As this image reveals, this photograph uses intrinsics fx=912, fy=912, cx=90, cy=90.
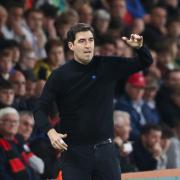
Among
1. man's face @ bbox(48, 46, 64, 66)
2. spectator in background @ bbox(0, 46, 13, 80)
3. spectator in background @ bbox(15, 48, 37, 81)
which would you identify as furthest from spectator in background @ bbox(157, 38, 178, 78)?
spectator in background @ bbox(0, 46, 13, 80)

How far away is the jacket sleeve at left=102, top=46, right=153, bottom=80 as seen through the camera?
727 centimetres

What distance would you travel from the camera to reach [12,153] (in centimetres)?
953

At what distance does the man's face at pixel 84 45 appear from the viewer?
23.4 feet

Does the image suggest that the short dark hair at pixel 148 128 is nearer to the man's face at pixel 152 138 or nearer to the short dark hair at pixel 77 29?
the man's face at pixel 152 138

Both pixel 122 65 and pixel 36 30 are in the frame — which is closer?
pixel 122 65

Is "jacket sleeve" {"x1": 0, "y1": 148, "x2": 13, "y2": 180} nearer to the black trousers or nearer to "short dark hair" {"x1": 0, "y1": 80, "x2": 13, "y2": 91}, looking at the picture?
"short dark hair" {"x1": 0, "y1": 80, "x2": 13, "y2": 91}

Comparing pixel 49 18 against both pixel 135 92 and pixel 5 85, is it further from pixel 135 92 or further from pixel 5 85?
pixel 5 85

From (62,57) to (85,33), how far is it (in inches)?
177

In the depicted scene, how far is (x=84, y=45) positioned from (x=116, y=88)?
4.94 meters

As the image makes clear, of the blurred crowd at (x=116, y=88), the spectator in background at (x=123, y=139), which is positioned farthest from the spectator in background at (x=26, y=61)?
the spectator in background at (x=123, y=139)

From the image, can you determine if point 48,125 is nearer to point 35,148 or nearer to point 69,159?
point 69,159

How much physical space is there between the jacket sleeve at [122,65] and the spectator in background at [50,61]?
13.1 ft

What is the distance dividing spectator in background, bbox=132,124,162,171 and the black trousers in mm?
3686

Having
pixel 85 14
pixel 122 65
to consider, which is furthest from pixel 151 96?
pixel 122 65
